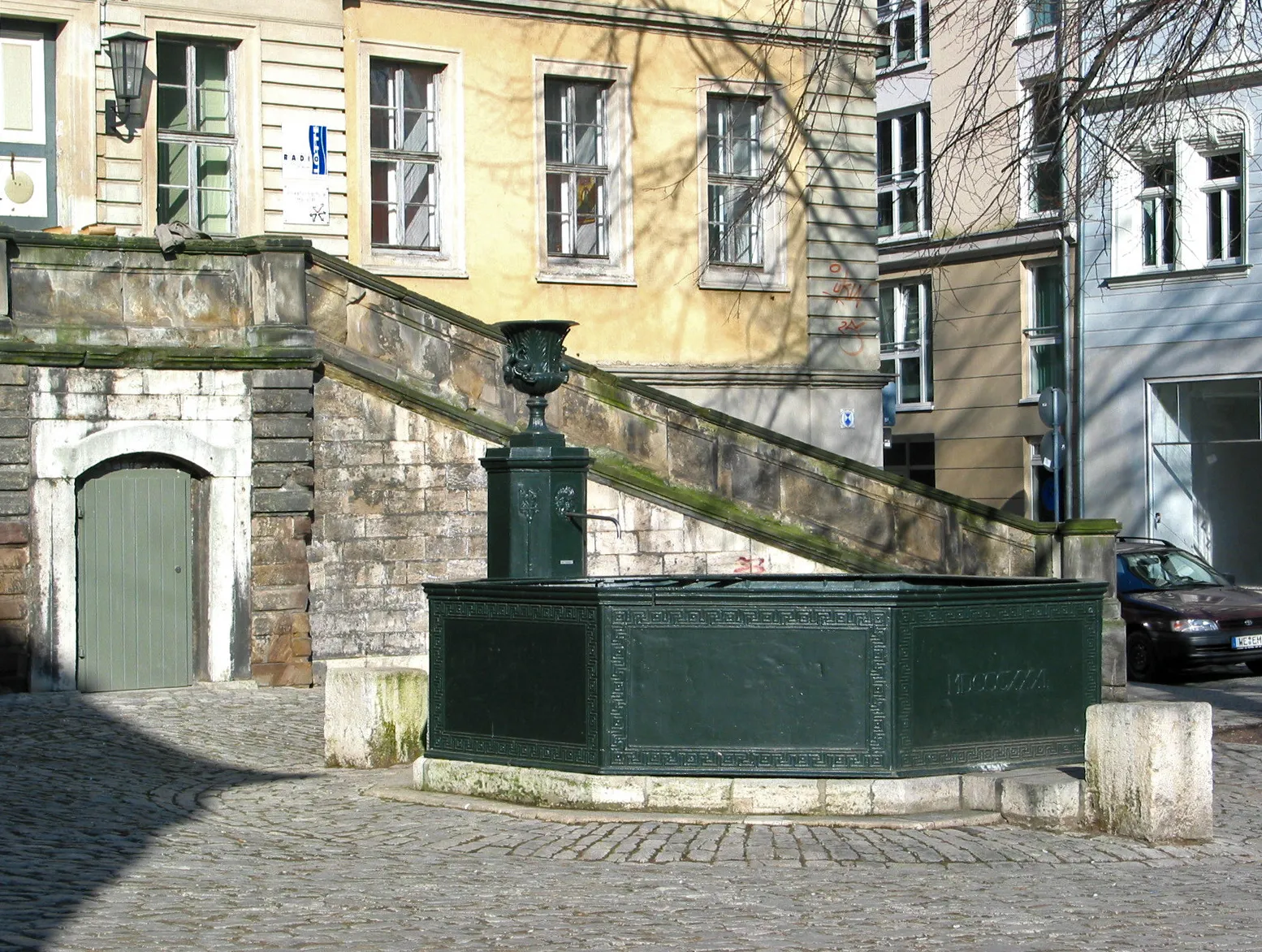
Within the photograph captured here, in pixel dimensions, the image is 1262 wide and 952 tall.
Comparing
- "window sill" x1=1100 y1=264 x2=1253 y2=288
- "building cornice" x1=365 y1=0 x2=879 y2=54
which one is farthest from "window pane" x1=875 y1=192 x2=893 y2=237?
"building cornice" x1=365 y1=0 x2=879 y2=54

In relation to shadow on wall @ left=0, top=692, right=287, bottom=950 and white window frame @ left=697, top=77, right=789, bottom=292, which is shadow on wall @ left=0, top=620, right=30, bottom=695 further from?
white window frame @ left=697, top=77, right=789, bottom=292

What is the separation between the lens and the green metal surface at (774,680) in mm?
9781

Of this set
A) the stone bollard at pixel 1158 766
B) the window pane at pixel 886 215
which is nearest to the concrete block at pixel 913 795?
the stone bollard at pixel 1158 766

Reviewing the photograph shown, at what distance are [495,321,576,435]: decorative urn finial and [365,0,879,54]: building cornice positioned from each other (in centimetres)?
978

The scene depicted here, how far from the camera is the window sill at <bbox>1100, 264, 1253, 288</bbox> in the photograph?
29281 mm

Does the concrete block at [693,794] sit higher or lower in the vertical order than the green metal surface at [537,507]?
lower

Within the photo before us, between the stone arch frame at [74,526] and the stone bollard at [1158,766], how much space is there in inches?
376

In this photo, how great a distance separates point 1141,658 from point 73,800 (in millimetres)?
12343

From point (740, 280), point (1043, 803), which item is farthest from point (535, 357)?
point (740, 280)

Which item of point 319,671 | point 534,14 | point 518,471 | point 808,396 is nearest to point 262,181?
point 534,14

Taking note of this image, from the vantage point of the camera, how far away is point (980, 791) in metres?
9.92

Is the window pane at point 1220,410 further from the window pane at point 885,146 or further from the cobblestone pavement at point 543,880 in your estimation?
the cobblestone pavement at point 543,880

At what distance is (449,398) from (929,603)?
8328 mm

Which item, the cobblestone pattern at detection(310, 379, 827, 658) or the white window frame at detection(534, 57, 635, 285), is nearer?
the cobblestone pattern at detection(310, 379, 827, 658)
